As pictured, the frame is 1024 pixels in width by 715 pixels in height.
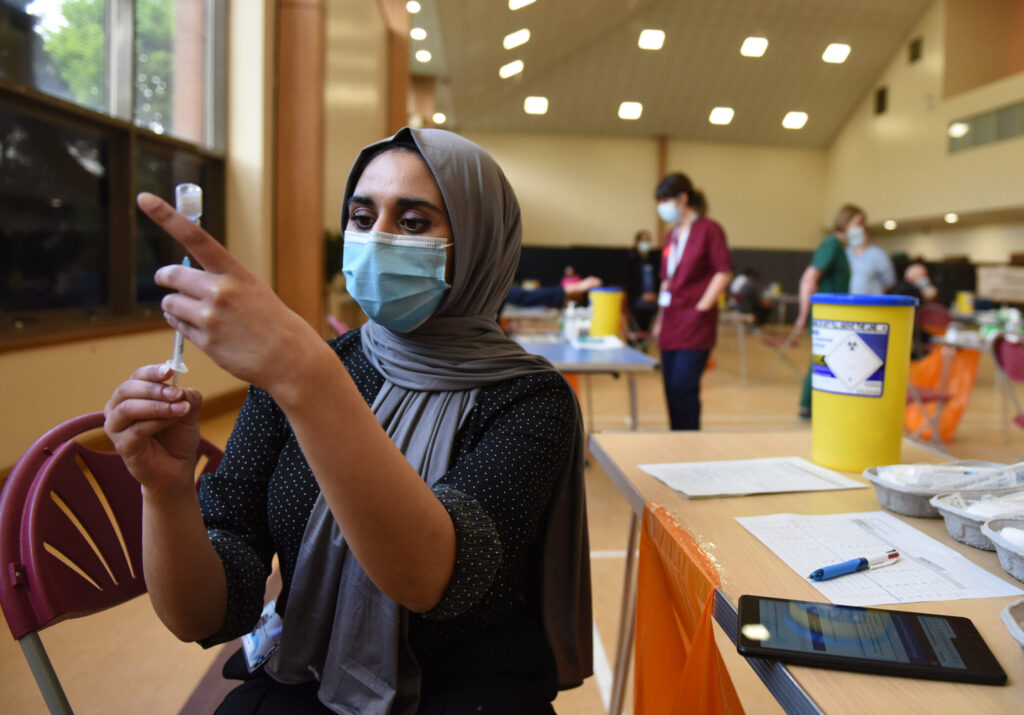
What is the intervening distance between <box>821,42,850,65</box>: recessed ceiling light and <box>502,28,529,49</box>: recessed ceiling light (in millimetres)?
603

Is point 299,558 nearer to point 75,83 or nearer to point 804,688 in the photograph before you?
point 804,688

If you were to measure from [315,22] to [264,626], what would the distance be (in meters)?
4.72

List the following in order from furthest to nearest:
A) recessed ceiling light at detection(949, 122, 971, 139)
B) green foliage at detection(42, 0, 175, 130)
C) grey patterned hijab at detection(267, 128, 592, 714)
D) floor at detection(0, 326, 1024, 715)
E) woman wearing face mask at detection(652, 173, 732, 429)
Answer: recessed ceiling light at detection(949, 122, 971, 139) → woman wearing face mask at detection(652, 173, 732, 429) → green foliage at detection(42, 0, 175, 130) → floor at detection(0, 326, 1024, 715) → grey patterned hijab at detection(267, 128, 592, 714)

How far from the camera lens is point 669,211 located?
125 inches

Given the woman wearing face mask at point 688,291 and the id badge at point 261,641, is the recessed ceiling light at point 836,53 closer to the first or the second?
the id badge at point 261,641

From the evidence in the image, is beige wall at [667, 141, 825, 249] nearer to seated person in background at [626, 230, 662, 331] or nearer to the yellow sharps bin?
the yellow sharps bin

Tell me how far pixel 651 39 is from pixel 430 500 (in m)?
1.21

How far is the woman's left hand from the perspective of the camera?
43 cm

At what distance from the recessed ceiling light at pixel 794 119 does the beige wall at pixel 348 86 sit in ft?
12.4

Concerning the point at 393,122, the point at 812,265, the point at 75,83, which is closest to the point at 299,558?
the point at 75,83

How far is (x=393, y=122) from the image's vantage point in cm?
748

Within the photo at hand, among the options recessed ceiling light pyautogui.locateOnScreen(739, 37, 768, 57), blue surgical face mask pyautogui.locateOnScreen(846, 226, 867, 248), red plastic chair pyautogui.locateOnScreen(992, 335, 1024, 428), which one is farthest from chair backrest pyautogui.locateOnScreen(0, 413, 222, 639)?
blue surgical face mask pyautogui.locateOnScreen(846, 226, 867, 248)

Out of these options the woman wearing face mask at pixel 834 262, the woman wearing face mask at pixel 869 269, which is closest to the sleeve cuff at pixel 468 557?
the woman wearing face mask at pixel 834 262

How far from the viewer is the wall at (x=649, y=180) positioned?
1.80 meters
